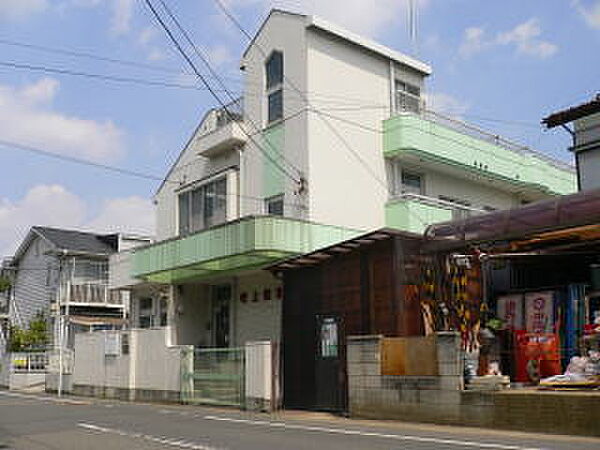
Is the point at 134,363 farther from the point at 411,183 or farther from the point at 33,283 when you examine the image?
the point at 33,283

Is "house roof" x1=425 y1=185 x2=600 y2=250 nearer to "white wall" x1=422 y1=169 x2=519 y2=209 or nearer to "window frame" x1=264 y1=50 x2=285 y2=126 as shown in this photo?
"window frame" x1=264 y1=50 x2=285 y2=126

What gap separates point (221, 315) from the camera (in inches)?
977

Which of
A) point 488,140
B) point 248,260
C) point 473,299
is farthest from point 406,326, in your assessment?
point 488,140

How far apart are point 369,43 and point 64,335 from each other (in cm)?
2175

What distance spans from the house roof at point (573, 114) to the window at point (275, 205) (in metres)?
7.82

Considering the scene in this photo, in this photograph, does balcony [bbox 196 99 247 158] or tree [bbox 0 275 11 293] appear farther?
tree [bbox 0 275 11 293]

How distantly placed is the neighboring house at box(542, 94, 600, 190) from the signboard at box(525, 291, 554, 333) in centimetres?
470

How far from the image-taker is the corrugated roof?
128ft

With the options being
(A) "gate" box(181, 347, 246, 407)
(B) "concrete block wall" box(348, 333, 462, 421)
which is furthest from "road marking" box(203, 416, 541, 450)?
Answer: (A) "gate" box(181, 347, 246, 407)

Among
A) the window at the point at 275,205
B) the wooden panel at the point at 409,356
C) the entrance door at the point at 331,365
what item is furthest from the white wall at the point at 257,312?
the wooden panel at the point at 409,356

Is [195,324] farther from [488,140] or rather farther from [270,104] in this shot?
[488,140]

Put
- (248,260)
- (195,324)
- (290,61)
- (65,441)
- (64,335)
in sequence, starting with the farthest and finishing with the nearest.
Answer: (64,335) < (195,324) < (290,61) < (248,260) < (65,441)

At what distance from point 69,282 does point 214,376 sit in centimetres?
2059

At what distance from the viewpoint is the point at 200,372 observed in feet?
66.3
